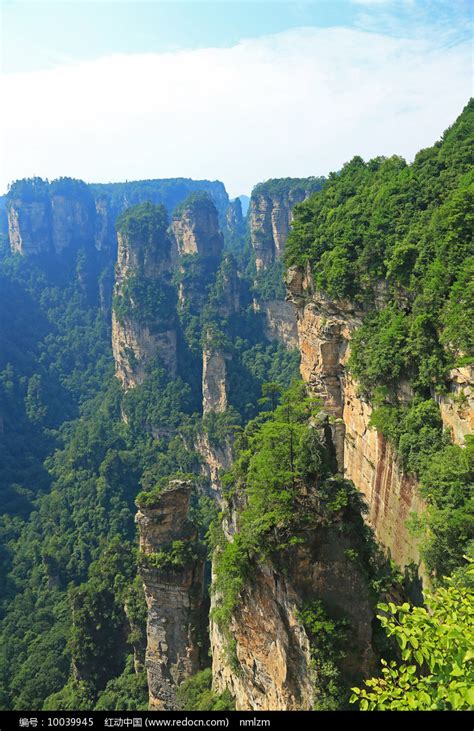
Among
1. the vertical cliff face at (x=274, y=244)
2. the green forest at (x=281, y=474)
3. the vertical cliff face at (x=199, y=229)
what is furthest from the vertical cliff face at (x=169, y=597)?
the vertical cliff face at (x=199, y=229)

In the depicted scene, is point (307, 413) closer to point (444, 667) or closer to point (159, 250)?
point (444, 667)

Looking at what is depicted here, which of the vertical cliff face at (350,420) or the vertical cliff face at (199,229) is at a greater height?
the vertical cliff face at (199,229)

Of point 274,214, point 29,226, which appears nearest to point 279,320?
point 274,214

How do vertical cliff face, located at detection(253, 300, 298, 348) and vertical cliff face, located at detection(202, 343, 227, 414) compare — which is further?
vertical cliff face, located at detection(253, 300, 298, 348)

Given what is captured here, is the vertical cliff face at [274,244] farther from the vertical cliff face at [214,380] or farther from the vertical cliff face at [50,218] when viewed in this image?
the vertical cliff face at [50,218]

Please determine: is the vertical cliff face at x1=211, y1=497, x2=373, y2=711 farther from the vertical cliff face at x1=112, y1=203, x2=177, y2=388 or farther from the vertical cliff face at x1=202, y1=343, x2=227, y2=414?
the vertical cliff face at x1=112, y1=203, x2=177, y2=388

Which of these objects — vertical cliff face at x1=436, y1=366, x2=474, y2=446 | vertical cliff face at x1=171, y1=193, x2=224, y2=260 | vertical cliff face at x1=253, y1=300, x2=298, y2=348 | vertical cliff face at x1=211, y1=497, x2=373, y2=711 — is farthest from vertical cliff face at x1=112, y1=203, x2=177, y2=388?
vertical cliff face at x1=211, y1=497, x2=373, y2=711
